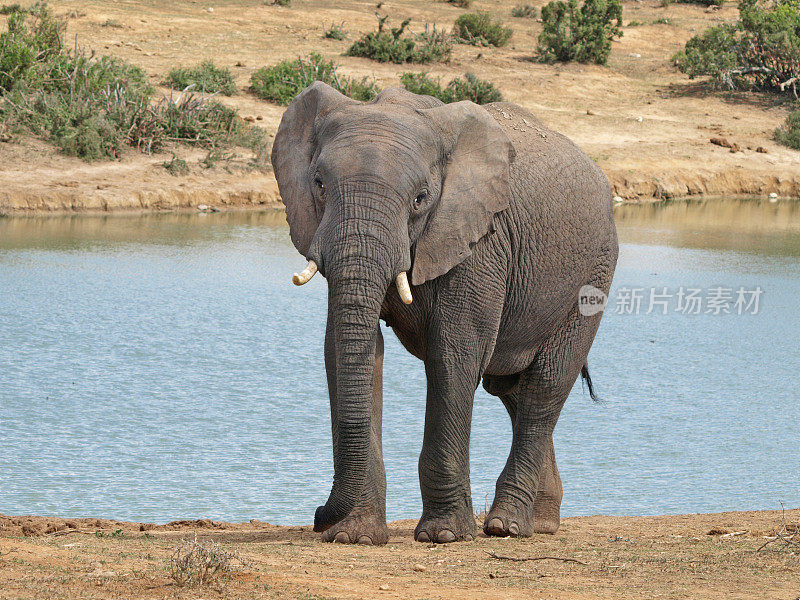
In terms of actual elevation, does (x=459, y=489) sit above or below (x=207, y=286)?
above

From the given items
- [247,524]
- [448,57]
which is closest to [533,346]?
[247,524]

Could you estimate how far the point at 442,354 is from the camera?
5680 millimetres

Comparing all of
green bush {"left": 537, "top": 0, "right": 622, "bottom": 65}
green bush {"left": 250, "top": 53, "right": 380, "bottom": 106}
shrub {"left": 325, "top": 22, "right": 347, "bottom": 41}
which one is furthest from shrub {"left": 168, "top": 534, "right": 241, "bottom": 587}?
green bush {"left": 537, "top": 0, "right": 622, "bottom": 65}

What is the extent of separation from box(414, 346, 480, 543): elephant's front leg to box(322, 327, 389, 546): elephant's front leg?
246 millimetres

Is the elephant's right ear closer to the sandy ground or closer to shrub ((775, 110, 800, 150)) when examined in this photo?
the sandy ground

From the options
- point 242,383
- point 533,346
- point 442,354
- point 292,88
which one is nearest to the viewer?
point 442,354

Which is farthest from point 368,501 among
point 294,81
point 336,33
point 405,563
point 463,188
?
point 336,33

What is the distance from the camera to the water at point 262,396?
7.82 m

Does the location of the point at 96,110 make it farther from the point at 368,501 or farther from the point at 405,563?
the point at 405,563

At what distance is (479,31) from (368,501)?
28.8 m

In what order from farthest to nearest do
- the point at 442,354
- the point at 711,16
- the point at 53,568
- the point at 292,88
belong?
the point at 711,16 < the point at 292,88 < the point at 442,354 < the point at 53,568

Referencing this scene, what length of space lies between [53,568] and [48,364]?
6.52m

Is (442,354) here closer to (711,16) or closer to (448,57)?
(448,57)

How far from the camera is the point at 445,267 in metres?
5.54
